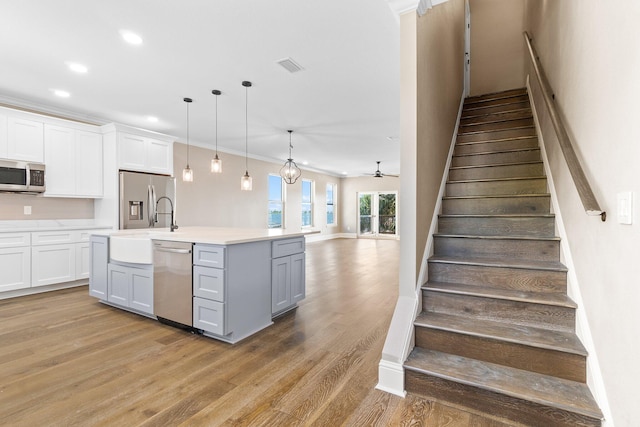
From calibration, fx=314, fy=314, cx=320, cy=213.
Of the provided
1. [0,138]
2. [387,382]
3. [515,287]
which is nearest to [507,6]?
[515,287]

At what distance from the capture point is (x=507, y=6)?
5.34 meters

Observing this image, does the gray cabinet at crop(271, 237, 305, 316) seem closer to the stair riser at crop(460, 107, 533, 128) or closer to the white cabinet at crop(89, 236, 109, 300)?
the white cabinet at crop(89, 236, 109, 300)

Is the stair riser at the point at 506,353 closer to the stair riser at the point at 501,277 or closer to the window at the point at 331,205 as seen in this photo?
the stair riser at the point at 501,277

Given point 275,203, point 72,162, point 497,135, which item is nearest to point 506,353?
point 497,135

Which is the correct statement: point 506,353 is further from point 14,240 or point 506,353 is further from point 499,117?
point 14,240

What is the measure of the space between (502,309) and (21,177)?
557 cm

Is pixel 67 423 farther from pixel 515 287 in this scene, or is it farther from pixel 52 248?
pixel 52 248

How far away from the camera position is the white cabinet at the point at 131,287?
3213 mm

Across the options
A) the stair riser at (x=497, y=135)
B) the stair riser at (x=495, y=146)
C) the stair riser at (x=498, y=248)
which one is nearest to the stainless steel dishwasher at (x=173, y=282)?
the stair riser at (x=498, y=248)

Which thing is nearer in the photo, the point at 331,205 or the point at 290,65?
the point at 290,65

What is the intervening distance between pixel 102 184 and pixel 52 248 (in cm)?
117

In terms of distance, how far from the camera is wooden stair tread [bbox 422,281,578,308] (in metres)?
1.97

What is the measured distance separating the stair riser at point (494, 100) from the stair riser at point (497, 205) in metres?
2.17

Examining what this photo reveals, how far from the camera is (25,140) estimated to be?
4.14 meters
